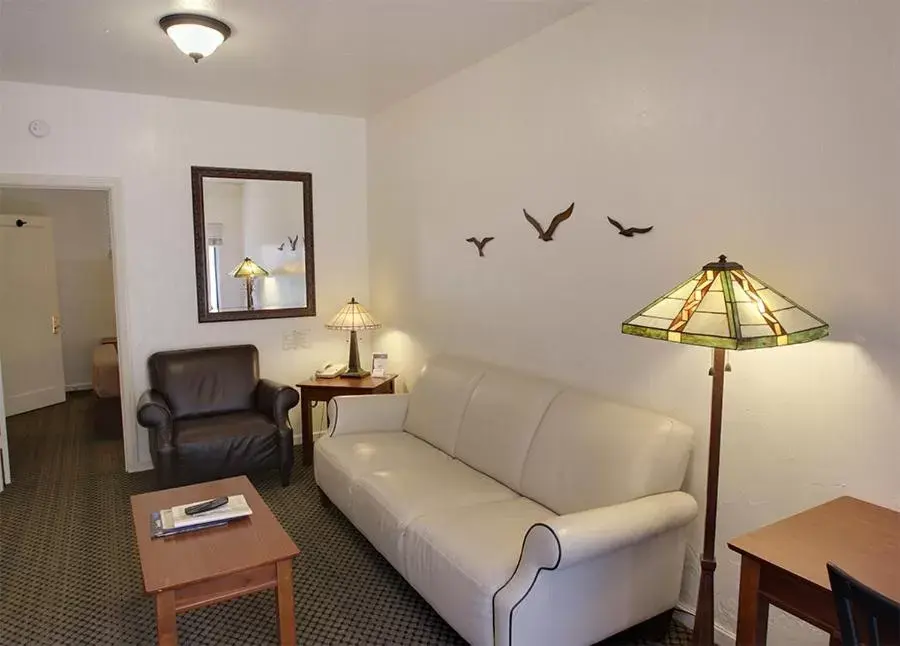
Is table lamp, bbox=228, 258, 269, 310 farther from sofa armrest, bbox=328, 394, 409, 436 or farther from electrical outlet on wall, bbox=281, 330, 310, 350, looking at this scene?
sofa armrest, bbox=328, 394, 409, 436

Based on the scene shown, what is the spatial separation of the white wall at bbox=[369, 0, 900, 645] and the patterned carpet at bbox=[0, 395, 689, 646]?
0.97 metres

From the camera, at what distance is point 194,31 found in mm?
2641

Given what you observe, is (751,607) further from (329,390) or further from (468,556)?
(329,390)

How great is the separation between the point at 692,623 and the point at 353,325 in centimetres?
285

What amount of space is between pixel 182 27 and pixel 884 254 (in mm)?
2775

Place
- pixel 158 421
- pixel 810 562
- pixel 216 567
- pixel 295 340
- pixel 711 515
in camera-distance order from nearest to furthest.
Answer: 1. pixel 810 562
2. pixel 711 515
3. pixel 216 567
4. pixel 158 421
5. pixel 295 340

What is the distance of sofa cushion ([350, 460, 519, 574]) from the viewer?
2.54 m

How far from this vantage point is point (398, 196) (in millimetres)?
4434

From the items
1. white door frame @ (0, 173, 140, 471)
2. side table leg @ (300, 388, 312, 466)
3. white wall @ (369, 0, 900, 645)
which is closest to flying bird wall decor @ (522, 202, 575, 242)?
white wall @ (369, 0, 900, 645)

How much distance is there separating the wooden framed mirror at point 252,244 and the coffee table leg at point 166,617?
2749 mm

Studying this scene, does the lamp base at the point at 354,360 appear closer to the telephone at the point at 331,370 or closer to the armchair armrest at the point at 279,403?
the telephone at the point at 331,370

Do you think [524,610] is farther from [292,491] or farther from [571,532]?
[292,491]

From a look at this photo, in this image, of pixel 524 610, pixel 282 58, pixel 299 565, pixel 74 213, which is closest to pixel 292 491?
pixel 299 565

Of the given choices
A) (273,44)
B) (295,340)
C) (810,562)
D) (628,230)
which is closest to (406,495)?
(628,230)
